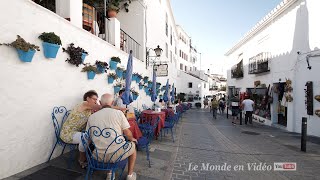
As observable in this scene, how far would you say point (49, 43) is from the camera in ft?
13.7

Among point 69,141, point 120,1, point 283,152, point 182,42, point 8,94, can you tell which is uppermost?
point 182,42

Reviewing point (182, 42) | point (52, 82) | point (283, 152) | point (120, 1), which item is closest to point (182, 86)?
point (182, 42)

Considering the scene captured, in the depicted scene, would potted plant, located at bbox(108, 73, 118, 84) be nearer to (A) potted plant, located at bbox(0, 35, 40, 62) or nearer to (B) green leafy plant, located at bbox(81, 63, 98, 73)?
(B) green leafy plant, located at bbox(81, 63, 98, 73)

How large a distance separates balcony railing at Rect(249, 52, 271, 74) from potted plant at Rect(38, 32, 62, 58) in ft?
→ 40.0

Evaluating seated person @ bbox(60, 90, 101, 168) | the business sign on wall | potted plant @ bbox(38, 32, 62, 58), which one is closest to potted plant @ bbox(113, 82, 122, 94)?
seated person @ bbox(60, 90, 101, 168)

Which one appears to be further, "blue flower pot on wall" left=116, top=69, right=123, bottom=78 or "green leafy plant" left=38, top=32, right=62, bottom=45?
"blue flower pot on wall" left=116, top=69, right=123, bottom=78

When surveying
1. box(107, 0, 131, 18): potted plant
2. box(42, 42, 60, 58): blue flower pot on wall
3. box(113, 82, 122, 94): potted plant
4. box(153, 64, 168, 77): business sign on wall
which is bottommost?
box(113, 82, 122, 94): potted plant

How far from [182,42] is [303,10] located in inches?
1275

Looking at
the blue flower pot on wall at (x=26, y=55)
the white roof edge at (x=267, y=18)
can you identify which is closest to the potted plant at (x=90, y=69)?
the blue flower pot on wall at (x=26, y=55)

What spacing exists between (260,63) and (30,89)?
13626mm

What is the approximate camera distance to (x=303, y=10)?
31.9ft

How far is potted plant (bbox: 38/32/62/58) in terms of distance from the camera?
4.13 m

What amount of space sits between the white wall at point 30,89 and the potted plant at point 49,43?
0.10m

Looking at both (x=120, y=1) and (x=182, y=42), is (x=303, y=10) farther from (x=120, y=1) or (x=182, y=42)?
(x=182, y=42)
